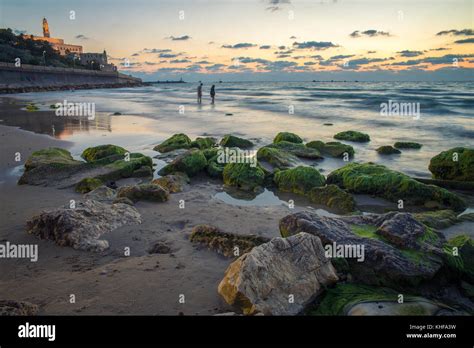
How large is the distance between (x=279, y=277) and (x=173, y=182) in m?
5.06

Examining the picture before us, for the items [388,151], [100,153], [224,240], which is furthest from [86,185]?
[388,151]

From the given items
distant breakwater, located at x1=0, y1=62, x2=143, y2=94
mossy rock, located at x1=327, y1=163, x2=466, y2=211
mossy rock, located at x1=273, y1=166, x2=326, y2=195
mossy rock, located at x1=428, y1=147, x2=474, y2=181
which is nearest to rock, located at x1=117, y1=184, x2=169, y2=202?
mossy rock, located at x1=273, y1=166, x2=326, y2=195

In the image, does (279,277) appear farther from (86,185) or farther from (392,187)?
(86,185)

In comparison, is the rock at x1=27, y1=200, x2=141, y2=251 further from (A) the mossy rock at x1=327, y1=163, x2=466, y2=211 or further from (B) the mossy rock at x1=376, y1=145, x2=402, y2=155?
(B) the mossy rock at x1=376, y1=145, x2=402, y2=155

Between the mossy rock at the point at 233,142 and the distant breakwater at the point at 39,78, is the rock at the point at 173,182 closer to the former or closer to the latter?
the mossy rock at the point at 233,142

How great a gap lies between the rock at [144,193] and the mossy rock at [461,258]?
5.01 metres

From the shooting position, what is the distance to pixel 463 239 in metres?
5.00

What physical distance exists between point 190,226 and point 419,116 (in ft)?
87.2

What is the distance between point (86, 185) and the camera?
26.8ft

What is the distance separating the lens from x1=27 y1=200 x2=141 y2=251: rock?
5250 millimetres

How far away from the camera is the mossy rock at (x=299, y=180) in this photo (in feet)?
27.9

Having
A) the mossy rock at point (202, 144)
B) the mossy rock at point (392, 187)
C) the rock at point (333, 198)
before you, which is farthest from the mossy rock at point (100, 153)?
the mossy rock at point (392, 187)

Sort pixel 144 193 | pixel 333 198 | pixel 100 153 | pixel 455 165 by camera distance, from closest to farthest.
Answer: pixel 144 193, pixel 333 198, pixel 455 165, pixel 100 153

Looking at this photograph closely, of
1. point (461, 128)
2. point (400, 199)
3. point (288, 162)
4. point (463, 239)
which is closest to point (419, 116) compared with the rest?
point (461, 128)
